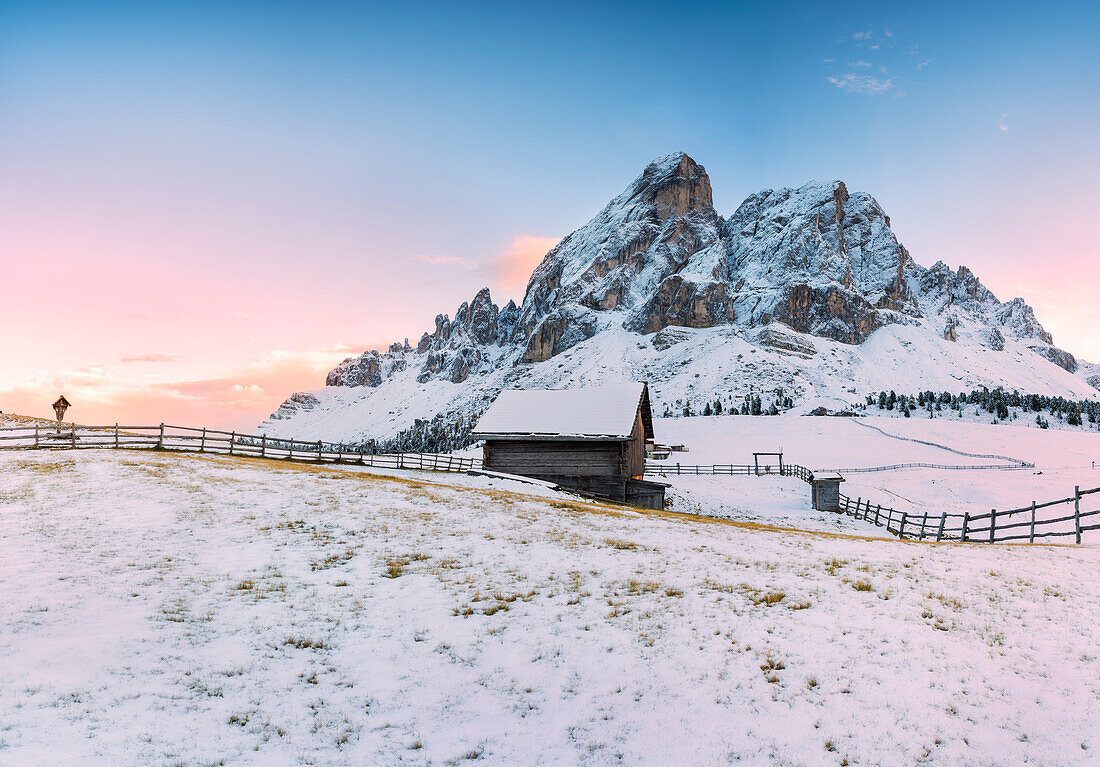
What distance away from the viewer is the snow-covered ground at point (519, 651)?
18.6 ft

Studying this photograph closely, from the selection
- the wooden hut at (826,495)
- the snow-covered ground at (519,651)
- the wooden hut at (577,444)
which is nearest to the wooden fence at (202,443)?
the wooden hut at (577,444)

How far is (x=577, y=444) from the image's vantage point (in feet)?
111

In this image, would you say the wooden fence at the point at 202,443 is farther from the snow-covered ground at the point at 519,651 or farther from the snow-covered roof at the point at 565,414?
the snow-covered ground at the point at 519,651

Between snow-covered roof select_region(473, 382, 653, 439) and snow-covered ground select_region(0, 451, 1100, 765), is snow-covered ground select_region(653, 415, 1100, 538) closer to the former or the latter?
snow-covered roof select_region(473, 382, 653, 439)

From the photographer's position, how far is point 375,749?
5570mm

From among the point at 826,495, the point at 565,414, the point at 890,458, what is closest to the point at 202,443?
the point at 565,414

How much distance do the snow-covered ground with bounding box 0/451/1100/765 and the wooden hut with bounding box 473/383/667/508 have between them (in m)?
19.5

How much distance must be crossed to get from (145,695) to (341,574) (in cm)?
444

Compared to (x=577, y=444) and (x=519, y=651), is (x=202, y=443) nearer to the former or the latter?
(x=577, y=444)

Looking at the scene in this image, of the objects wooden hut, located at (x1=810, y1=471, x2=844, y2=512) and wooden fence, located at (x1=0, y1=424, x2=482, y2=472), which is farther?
wooden hut, located at (x1=810, y1=471, x2=844, y2=512)

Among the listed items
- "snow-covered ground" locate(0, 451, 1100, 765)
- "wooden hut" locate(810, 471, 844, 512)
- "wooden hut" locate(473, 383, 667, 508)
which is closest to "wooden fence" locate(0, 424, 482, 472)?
"wooden hut" locate(473, 383, 667, 508)

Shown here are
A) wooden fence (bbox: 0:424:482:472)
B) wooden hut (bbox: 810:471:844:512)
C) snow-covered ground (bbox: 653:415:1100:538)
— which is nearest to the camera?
wooden fence (bbox: 0:424:482:472)

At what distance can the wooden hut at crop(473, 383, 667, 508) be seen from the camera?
33.3m

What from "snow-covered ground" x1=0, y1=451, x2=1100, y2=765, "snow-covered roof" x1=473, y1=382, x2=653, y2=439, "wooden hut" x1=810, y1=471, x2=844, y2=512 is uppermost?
"snow-covered roof" x1=473, y1=382, x2=653, y2=439
